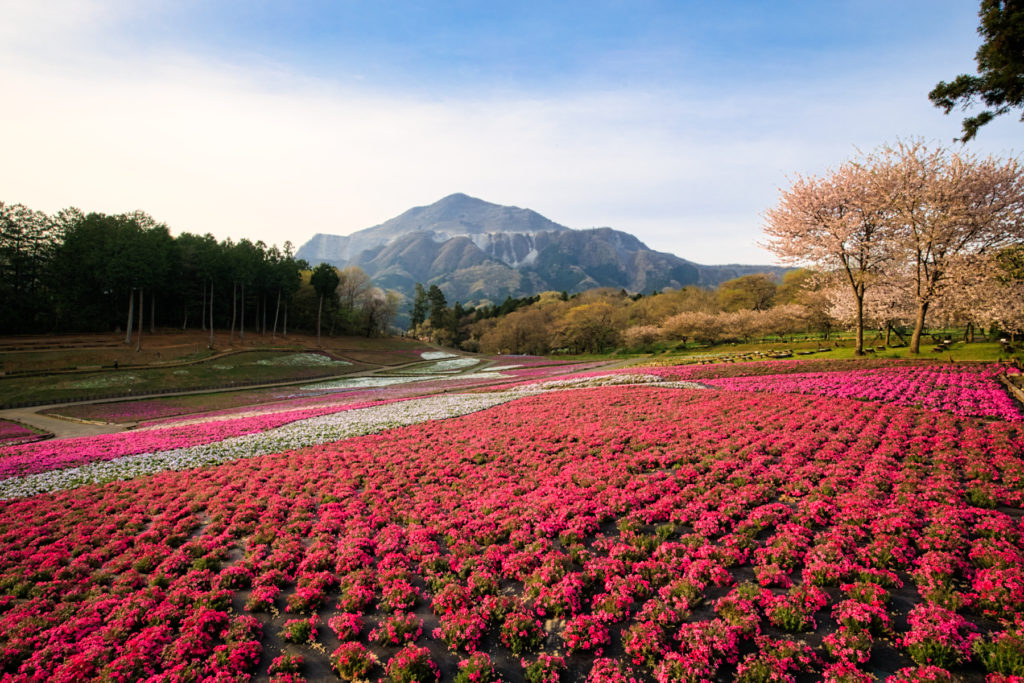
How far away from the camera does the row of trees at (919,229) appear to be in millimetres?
32219

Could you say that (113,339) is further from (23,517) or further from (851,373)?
(851,373)

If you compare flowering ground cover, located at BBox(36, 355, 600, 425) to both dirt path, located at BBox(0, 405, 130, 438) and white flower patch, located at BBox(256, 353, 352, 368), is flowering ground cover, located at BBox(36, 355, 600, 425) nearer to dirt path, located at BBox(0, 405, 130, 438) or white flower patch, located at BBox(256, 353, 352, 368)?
dirt path, located at BBox(0, 405, 130, 438)

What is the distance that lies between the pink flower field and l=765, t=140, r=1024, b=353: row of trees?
923 inches

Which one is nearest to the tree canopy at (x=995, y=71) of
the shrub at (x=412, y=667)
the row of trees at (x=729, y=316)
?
the row of trees at (x=729, y=316)

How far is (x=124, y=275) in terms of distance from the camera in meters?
59.9

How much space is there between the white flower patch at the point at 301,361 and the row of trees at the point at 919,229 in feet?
226

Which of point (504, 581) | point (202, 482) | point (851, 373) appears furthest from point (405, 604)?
point (851, 373)

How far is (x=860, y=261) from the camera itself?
1486 inches

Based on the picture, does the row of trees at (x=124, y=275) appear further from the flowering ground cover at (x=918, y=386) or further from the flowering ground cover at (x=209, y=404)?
the flowering ground cover at (x=918, y=386)

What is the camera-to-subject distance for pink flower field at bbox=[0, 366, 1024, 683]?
19.8 feet

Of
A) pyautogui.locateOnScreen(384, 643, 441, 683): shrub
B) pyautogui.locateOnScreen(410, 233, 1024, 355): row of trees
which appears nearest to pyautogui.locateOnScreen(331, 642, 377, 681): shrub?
pyautogui.locateOnScreen(384, 643, 441, 683): shrub

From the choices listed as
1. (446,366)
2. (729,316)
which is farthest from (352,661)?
(729,316)

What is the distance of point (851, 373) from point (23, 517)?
134 feet

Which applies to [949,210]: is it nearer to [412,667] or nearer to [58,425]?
[412,667]
